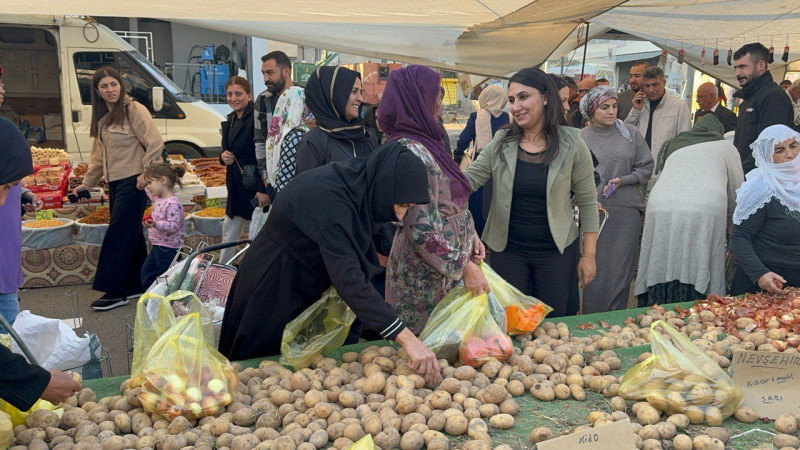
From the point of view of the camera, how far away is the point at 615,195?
4547 mm

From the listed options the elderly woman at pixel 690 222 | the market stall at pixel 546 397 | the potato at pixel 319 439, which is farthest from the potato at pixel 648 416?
the elderly woman at pixel 690 222

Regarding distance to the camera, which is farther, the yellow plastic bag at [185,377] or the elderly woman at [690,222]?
the elderly woman at [690,222]

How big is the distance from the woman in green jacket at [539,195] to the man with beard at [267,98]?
205 centimetres

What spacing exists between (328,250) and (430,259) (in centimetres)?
71

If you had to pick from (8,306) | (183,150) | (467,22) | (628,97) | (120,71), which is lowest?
(8,306)

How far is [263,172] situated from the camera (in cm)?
529

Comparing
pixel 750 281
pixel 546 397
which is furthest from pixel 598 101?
pixel 546 397

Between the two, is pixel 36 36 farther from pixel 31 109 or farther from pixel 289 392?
pixel 289 392

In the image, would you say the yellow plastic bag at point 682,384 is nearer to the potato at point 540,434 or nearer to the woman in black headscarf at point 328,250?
the potato at point 540,434

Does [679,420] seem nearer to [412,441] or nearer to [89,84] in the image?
[412,441]

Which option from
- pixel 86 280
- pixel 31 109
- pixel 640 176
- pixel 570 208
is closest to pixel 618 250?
pixel 640 176

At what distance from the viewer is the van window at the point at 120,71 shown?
8961mm

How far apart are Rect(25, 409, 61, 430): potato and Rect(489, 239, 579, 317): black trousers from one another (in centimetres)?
221

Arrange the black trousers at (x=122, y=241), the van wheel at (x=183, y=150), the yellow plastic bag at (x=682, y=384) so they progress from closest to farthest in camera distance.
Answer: the yellow plastic bag at (x=682, y=384)
the black trousers at (x=122, y=241)
the van wheel at (x=183, y=150)
